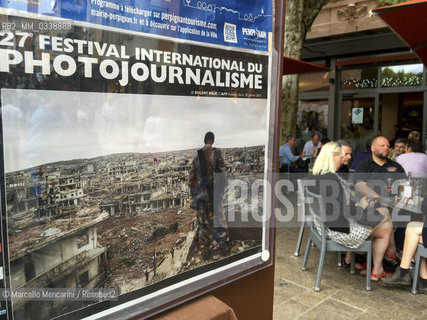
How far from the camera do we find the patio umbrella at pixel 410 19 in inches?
128

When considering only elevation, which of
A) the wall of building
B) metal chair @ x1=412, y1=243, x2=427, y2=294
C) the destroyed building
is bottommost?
metal chair @ x1=412, y1=243, x2=427, y2=294

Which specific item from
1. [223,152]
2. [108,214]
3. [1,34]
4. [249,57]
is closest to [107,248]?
[108,214]

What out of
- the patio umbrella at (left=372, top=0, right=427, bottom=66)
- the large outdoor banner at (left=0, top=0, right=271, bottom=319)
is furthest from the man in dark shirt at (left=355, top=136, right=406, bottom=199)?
the large outdoor banner at (left=0, top=0, right=271, bottom=319)

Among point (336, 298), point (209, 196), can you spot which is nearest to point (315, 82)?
point (336, 298)

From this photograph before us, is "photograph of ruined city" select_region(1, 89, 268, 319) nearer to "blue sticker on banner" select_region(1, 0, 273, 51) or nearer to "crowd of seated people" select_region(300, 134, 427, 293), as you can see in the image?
"blue sticker on banner" select_region(1, 0, 273, 51)

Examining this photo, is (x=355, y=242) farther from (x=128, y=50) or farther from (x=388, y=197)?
(x=128, y=50)

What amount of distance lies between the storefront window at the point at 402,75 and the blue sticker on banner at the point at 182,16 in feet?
29.6

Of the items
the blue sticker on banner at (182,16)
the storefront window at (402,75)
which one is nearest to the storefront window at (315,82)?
the storefront window at (402,75)

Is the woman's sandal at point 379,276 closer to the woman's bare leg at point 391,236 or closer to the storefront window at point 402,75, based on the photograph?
the woman's bare leg at point 391,236

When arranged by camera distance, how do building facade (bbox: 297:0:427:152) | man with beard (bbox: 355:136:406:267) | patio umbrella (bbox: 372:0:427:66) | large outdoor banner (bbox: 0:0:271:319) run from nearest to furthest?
1. large outdoor banner (bbox: 0:0:271:319)
2. patio umbrella (bbox: 372:0:427:66)
3. man with beard (bbox: 355:136:406:267)
4. building facade (bbox: 297:0:427:152)

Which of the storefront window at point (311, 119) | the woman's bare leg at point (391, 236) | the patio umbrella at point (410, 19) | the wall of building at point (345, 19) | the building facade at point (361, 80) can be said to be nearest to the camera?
the patio umbrella at point (410, 19)

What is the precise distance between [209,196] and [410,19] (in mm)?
3341

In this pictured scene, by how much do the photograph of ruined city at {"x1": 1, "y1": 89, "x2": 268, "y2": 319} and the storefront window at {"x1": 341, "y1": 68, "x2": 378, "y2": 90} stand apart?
953 centimetres

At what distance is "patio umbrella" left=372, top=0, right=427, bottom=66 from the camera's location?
3.24m
